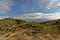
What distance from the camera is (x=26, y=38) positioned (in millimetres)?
18312

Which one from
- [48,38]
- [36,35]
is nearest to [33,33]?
[36,35]

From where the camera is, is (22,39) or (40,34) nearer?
(22,39)

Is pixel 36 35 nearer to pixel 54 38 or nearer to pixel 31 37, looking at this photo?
pixel 31 37

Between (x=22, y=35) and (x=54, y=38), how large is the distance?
4.23m

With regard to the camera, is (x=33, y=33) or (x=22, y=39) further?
(x=33, y=33)

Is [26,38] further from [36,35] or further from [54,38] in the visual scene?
[54,38]

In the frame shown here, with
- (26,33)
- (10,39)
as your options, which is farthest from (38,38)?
(10,39)

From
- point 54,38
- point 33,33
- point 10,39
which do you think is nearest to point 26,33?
point 33,33

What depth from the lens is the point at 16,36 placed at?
18422 millimetres

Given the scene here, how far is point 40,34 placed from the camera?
19625 mm

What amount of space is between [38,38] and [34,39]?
503 mm

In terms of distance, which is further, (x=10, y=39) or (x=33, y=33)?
(x=33, y=33)

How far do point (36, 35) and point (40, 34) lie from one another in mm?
725

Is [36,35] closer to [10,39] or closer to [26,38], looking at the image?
[26,38]
